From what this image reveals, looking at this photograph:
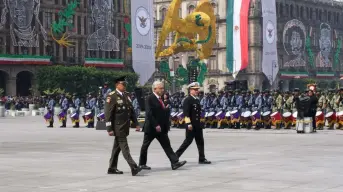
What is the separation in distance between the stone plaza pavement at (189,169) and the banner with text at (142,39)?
46.4ft

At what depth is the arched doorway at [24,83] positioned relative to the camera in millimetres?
70875

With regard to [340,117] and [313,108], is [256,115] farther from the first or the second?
[313,108]

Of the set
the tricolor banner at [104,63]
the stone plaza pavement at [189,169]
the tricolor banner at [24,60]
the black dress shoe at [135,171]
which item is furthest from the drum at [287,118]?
the tricolor banner at [104,63]

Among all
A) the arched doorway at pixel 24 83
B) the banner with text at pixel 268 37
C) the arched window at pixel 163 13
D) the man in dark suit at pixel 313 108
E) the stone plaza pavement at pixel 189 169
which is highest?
the arched window at pixel 163 13

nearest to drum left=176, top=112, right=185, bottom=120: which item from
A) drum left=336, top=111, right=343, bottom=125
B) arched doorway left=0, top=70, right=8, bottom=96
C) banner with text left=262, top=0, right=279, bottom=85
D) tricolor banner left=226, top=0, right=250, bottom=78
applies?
drum left=336, top=111, right=343, bottom=125

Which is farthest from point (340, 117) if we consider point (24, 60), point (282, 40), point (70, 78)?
point (282, 40)

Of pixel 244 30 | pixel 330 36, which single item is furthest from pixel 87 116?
pixel 330 36

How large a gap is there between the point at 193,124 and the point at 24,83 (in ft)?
193

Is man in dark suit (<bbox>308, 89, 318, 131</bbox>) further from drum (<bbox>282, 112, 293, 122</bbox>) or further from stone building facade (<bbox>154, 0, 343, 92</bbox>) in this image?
stone building facade (<bbox>154, 0, 343, 92</bbox>)

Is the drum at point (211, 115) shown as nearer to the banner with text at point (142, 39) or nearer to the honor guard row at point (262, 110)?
the honor guard row at point (262, 110)

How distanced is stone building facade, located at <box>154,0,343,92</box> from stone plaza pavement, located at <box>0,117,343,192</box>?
63821 millimetres

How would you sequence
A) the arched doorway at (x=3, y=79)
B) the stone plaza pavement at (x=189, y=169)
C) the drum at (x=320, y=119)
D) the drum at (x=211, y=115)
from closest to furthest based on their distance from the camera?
the stone plaza pavement at (x=189, y=169)
the drum at (x=320, y=119)
the drum at (x=211, y=115)
the arched doorway at (x=3, y=79)

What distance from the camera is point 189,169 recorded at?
13.6m

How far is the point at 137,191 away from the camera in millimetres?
10781
